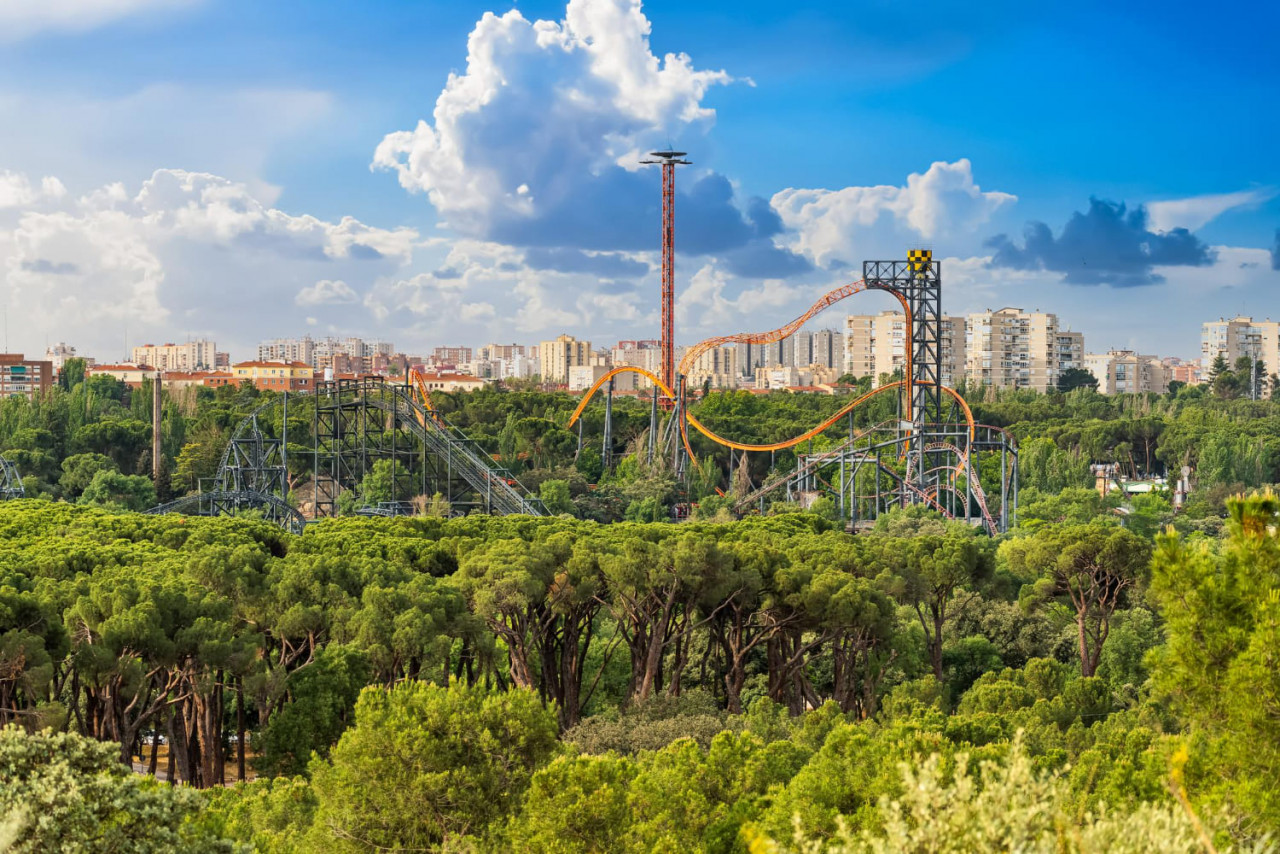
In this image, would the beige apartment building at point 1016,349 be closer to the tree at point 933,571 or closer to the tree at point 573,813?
the tree at point 933,571

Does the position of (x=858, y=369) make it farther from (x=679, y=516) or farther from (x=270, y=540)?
(x=270, y=540)

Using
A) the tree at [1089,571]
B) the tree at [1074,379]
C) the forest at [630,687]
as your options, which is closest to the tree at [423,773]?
the forest at [630,687]

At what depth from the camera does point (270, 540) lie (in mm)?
26094

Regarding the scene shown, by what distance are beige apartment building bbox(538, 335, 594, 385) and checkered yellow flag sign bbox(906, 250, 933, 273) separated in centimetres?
12729

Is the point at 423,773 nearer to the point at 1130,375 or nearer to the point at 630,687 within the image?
the point at 630,687

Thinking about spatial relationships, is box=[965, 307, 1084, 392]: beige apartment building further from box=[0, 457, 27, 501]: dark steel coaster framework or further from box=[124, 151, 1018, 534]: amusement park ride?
Answer: box=[0, 457, 27, 501]: dark steel coaster framework

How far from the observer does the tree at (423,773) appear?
35.8ft

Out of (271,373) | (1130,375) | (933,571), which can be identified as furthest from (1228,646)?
(1130,375)

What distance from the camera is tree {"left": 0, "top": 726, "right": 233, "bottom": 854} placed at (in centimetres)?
770

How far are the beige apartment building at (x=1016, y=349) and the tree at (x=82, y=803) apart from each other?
376 ft

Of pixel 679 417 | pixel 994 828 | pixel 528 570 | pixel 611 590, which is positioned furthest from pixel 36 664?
pixel 679 417

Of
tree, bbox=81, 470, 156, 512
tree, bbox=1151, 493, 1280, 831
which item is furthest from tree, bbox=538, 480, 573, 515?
tree, bbox=1151, 493, 1280, 831

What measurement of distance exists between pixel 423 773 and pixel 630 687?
980cm

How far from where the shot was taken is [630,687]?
20.5 m
